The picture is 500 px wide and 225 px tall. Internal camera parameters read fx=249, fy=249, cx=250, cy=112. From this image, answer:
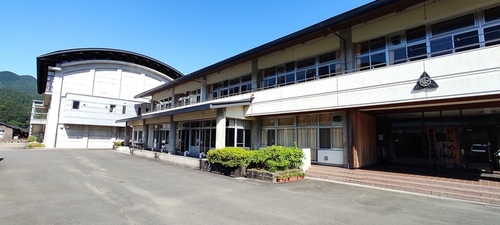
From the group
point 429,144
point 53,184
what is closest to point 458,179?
point 429,144

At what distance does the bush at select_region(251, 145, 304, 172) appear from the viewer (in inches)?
428

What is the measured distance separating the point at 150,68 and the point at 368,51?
35822 millimetres

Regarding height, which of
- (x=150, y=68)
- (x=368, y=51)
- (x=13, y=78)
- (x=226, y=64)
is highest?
(x=13, y=78)

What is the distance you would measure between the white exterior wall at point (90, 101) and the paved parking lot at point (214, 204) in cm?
2501

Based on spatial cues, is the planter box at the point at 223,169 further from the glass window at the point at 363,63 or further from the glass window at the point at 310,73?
the glass window at the point at 363,63

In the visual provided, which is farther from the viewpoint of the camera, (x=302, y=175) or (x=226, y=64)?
(x=226, y=64)

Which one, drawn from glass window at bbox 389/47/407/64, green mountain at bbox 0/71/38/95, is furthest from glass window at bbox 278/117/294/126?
green mountain at bbox 0/71/38/95

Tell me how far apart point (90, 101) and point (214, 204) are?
3275 centimetres

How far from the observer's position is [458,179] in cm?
944

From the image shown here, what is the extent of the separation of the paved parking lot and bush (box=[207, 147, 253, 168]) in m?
2.05

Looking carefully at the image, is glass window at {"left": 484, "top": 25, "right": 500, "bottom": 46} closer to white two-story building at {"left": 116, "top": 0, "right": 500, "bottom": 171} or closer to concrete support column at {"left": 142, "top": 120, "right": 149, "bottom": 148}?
white two-story building at {"left": 116, "top": 0, "right": 500, "bottom": 171}

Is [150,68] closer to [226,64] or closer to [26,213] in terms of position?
[226,64]

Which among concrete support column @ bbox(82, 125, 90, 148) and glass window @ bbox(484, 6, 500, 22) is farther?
concrete support column @ bbox(82, 125, 90, 148)

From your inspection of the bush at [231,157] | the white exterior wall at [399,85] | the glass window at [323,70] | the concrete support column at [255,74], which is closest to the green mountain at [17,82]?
the concrete support column at [255,74]
